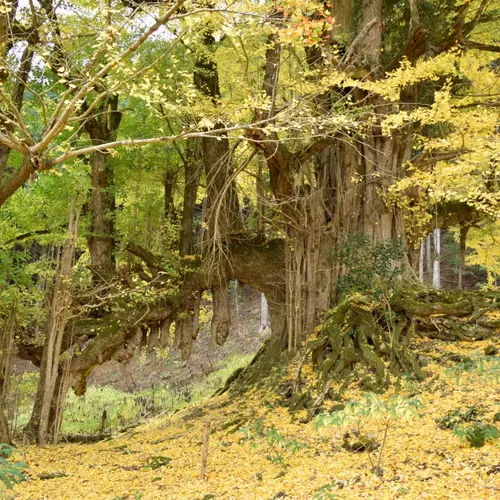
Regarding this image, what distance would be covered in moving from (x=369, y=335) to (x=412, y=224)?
9.51ft

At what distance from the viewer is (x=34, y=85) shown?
9156 mm

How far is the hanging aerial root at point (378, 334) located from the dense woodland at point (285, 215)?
0.03 meters

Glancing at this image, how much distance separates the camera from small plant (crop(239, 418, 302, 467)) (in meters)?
4.37

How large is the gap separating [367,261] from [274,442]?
4451mm

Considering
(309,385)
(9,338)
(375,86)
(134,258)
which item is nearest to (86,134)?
(134,258)

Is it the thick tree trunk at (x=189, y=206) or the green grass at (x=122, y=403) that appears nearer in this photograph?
the thick tree trunk at (x=189, y=206)

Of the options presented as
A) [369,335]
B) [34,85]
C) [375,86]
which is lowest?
[369,335]

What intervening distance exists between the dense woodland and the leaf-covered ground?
58 cm

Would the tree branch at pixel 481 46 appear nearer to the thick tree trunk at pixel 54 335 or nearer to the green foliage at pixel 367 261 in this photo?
the green foliage at pixel 367 261

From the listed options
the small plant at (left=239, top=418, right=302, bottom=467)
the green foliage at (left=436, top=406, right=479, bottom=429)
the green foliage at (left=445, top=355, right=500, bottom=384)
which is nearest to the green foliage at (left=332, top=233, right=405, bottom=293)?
the green foliage at (left=445, top=355, right=500, bottom=384)

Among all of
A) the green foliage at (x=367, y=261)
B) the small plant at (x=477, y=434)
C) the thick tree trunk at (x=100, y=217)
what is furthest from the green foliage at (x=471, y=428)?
the thick tree trunk at (x=100, y=217)

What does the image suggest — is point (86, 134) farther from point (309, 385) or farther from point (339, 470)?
point (339, 470)

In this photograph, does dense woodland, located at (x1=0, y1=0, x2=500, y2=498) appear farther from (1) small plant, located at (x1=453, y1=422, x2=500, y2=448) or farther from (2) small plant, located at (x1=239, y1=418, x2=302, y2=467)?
(1) small plant, located at (x1=453, y1=422, x2=500, y2=448)

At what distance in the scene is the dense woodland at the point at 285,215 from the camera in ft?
23.1
